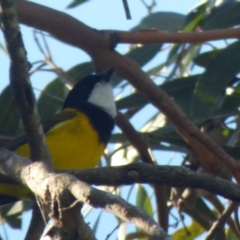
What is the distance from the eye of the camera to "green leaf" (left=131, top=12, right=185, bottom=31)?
3.62 metres

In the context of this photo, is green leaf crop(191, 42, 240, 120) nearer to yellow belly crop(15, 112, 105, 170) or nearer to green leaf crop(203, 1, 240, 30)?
green leaf crop(203, 1, 240, 30)

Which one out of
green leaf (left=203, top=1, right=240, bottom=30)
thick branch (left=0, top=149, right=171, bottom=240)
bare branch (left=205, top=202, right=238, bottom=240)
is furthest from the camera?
green leaf (left=203, top=1, right=240, bottom=30)

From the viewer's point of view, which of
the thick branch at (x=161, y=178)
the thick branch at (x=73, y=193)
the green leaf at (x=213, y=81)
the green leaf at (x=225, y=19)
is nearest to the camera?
the thick branch at (x=73, y=193)

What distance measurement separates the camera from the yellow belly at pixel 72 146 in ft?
9.52

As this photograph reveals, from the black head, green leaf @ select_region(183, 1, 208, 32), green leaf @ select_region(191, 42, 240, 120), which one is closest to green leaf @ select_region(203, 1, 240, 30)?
green leaf @ select_region(191, 42, 240, 120)

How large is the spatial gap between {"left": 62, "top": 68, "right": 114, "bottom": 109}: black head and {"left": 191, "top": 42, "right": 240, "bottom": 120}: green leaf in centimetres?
56

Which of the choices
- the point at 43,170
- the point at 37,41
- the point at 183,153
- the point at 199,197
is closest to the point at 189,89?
the point at 183,153

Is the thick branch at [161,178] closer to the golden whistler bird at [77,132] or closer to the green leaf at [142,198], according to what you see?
the golden whistler bird at [77,132]

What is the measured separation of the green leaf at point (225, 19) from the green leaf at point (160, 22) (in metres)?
0.49

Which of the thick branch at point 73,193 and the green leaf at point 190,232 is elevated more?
the green leaf at point 190,232

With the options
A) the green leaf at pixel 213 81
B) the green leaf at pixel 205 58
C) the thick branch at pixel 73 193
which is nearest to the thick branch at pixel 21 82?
the thick branch at pixel 73 193

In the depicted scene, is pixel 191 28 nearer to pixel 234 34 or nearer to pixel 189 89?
pixel 189 89

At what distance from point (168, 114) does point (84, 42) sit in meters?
0.41

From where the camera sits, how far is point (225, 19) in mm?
3184
